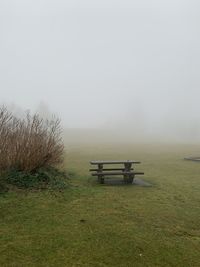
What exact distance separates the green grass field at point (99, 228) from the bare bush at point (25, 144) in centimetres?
133

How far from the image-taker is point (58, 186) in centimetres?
1035

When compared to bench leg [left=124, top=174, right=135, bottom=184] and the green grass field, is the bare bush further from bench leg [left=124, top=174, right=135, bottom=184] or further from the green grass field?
bench leg [left=124, top=174, right=135, bottom=184]

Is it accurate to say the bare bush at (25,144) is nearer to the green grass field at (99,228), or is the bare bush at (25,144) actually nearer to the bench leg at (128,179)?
the green grass field at (99,228)

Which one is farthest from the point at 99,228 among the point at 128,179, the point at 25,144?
the point at 128,179

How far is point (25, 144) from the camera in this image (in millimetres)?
10789

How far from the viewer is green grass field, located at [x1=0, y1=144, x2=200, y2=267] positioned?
5.74 meters

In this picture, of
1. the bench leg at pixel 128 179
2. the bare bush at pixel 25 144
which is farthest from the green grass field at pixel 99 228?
the bench leg at pixel 128 179

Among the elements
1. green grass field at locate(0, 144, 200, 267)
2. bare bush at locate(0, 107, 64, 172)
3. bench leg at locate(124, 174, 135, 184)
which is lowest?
green grass field at locate(0, 144, 200, 267)

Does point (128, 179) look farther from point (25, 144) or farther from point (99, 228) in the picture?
point (99, 228)

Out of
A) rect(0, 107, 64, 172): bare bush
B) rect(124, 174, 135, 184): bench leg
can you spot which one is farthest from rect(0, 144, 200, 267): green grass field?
rect(124, 174, 135, 184): bench leg

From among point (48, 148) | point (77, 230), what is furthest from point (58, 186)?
point (77, 230)

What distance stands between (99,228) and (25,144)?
14.9 ft

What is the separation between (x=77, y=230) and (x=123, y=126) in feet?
356

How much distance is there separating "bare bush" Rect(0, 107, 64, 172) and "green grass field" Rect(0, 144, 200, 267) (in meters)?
1.33
